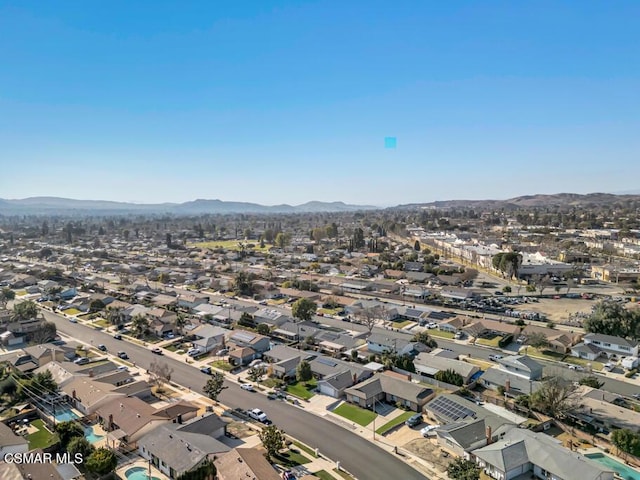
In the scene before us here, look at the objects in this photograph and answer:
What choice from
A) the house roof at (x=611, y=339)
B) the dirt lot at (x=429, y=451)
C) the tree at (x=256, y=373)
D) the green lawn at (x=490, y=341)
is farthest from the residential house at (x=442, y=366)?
the house roof at (x=611, y=339)

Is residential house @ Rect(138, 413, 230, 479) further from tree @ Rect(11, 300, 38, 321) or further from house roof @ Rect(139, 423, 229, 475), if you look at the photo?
tree @ Rect(11, 300, 38, 321)

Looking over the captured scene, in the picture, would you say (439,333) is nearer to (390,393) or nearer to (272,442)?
(390,393)

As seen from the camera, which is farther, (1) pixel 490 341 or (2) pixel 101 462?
(1) pixel 490 341

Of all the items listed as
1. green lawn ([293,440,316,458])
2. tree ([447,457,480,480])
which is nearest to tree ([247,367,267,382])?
green lawn ([293,440,316,458])

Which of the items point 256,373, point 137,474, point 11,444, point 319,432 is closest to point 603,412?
point 319,432

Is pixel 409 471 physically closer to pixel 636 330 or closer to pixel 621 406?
pixel 621 406

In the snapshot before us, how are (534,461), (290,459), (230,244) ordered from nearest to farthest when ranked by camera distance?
(534,461)
(290,459)
(230,244)
